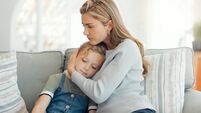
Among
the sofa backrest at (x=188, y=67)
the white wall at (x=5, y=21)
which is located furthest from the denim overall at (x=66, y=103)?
the white wall at (x=5, y=21)

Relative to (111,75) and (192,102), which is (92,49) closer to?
(111,75)

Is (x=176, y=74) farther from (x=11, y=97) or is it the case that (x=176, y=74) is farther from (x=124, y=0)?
(x=124, y=0)

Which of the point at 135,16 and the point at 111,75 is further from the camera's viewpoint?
the point at 135,16

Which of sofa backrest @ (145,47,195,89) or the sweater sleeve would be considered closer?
the sweater sleeve

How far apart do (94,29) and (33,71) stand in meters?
0.47

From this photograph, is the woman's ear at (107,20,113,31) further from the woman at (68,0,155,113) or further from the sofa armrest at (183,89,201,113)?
the sofa armrest at (183,89,201,113)

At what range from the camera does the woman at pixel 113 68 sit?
1400 millimetres

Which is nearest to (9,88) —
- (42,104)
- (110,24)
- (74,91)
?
(42,104)

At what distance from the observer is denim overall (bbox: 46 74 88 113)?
1.54 metres

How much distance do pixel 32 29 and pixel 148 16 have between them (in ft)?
3.67

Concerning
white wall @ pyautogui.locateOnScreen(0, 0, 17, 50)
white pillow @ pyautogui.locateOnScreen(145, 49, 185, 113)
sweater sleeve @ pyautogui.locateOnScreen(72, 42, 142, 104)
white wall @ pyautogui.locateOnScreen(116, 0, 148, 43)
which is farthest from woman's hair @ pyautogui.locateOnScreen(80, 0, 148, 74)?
white wall @ pyautogui.locateOnScreen(116, 0, 148, 43)

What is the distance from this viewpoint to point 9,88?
1569 millimetres

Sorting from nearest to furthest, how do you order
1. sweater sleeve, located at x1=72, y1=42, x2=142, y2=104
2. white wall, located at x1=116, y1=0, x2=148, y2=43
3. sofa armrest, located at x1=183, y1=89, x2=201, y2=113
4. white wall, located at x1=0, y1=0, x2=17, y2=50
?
sweater sleeve, located at x1=72, y1=42, x2=142, y2=104 → sofa armrest, located at x1=183, y1=89, x2=201, y2=113 → white wall, located at x1=0, y1=0, x2=17, y2=50 → white wall, located at x1=116, y1=0, x2=148, y2=43

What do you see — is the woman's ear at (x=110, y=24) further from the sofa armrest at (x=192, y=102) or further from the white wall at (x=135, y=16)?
the white wall at (x=135, y=16)
